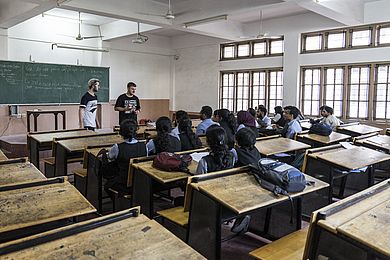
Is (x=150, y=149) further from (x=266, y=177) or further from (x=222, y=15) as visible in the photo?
(x=222, y=15)

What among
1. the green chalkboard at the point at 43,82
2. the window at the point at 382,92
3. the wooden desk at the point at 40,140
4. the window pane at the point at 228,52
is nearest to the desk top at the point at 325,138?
the window at the point at 382,92

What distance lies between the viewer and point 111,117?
10.6m

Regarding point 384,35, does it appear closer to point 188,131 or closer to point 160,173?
point 188,131

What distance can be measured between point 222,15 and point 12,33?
17.8 ft

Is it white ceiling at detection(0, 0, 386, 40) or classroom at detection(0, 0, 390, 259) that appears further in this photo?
white ceiling at detection(0, 0, 386, 40)

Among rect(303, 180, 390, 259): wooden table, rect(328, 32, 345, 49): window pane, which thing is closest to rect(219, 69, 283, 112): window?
rect(328, 32, 345, 49): window pane

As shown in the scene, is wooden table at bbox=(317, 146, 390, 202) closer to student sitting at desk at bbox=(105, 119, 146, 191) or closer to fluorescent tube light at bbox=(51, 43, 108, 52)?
student sitting at desk at bbox=(105, 119, 146, 191)

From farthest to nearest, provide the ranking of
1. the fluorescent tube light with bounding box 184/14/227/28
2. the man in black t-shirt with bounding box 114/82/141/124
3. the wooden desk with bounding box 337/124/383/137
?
the fluorescent tube light with bounding box 184/14/227/28
the wooden desk with bounding box 337/124/383/137
the man in black t-shirt with bounding box 114/82/141/124

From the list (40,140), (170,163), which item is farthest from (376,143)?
(40,140)

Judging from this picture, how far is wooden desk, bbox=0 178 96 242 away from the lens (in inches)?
68.7

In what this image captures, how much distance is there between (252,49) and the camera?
1002cm

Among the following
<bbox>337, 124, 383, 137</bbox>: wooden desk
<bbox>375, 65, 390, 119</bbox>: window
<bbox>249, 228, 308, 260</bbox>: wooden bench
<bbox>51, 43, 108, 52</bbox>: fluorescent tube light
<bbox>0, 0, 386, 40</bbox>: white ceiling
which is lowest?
<bbox>249, 228, 308, 260</bbox>: wooden bench

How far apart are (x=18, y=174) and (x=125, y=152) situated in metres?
1.00

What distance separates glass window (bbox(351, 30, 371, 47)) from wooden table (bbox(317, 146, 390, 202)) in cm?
476
